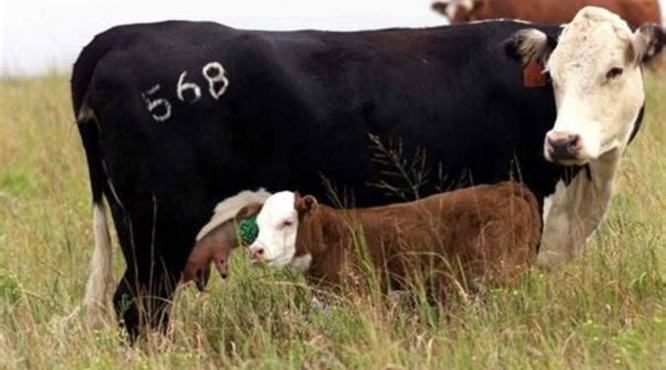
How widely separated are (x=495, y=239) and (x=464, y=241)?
5.3 inches

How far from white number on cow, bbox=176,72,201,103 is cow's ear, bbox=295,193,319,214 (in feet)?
2.10

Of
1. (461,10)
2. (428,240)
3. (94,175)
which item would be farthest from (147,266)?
(461,10)

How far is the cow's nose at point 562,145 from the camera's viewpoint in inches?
275

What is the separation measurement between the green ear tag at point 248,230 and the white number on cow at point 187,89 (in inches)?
22.3

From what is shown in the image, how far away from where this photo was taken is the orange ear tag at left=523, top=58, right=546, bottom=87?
7500 millimetres

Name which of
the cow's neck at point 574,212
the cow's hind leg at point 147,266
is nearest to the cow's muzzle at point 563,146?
the cow's neck at point 574,212

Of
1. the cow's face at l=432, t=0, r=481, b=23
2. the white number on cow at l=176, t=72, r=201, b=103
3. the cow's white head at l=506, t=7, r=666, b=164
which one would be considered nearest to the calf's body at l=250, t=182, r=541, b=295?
the cow's white head at l=506, t=7, r=666, b=164

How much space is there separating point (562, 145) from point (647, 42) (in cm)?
78

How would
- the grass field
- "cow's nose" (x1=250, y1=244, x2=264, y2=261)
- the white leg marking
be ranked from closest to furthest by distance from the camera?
1. the grass field
2. "cow's nose" (x1=250, y1=244, x2=264, y2=261)
3. the white leg marking

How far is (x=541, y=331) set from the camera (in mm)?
6758

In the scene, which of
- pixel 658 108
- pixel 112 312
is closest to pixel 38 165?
pixel 658 108

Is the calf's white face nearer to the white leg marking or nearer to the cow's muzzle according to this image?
the white leg marking

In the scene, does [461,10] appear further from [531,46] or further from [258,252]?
[258,252]

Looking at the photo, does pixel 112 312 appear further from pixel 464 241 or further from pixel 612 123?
pixel 612 123
